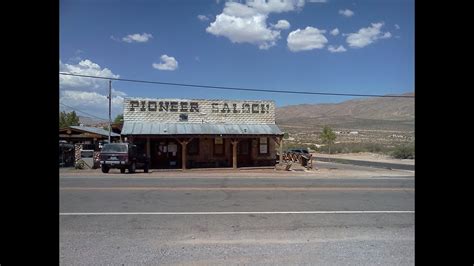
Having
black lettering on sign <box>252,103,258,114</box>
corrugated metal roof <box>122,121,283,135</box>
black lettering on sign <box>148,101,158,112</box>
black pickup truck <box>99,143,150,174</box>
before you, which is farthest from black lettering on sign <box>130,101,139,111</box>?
black lettering on sign <box>252,103,258,114</box>

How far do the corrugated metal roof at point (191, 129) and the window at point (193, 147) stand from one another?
122 centimetres

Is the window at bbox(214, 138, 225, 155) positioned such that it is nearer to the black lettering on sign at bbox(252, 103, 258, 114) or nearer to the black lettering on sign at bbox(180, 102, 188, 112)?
the black lettering on sign at bbox(180, 102, 188, 112)

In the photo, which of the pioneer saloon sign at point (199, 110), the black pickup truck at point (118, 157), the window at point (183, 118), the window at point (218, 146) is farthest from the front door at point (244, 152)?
the black pickup truck at point (118, 157)

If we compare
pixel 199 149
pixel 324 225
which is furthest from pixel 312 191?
pixel 199 149

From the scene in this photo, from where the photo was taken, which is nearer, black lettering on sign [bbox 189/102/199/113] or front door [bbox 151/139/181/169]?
front door [bbox 151/139/181/169]

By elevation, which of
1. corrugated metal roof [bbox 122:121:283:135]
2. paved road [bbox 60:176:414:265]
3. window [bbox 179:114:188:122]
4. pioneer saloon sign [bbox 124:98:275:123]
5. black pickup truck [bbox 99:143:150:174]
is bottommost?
paved road [bbox 60:176:414:265]

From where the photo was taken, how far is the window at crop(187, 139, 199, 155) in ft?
110

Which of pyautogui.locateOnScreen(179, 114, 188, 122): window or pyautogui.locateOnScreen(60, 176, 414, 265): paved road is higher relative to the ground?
pyautogui.locateOnScreen(179, 114, 188, 122): window

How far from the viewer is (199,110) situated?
113 feet

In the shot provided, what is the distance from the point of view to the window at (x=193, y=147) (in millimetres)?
33531

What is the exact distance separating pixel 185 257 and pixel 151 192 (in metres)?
8.77
